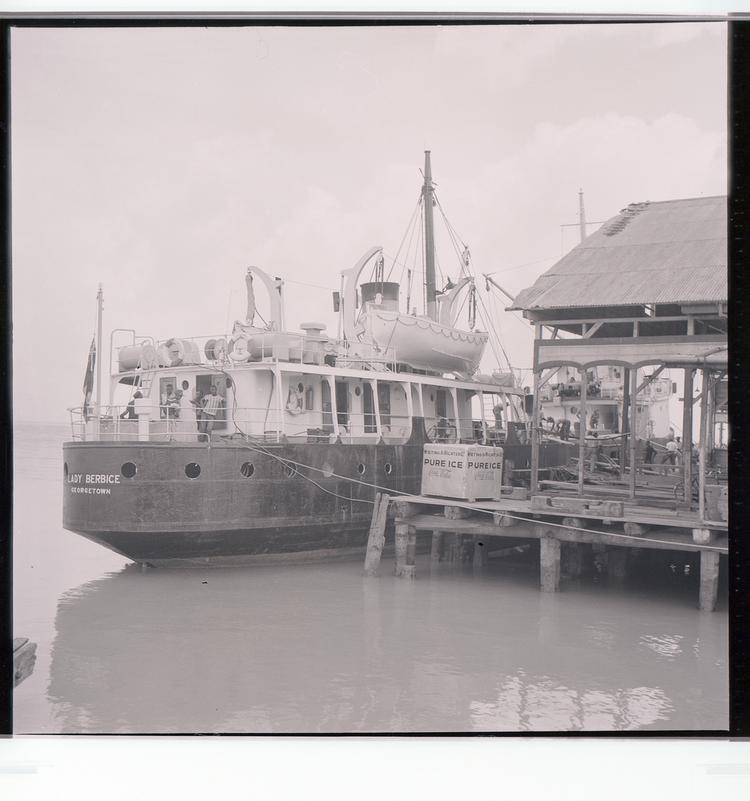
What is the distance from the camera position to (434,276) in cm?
2392

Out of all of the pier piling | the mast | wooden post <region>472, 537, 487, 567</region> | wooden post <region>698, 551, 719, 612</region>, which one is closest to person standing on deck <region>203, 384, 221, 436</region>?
wooden post <region>472, 537, 487, 567</region>

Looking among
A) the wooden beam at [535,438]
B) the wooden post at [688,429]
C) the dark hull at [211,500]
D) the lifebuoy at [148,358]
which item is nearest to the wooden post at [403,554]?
the dark hull at [211,500]

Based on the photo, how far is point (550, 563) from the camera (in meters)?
15.0

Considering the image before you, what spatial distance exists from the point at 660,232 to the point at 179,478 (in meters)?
9.28

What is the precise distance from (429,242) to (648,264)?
8.53m

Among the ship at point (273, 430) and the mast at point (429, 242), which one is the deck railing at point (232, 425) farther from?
the mast at point (429, 242)

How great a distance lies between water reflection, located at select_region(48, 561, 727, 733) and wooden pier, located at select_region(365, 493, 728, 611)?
66 cm

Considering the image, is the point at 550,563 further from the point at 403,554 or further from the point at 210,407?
the point at 210,407

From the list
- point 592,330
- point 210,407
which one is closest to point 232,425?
point 210,407

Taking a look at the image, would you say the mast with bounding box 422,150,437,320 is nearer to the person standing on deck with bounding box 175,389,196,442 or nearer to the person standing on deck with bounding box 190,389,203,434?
the person standing on deck with bounding box 190,389,203,434

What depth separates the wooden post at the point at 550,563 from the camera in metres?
15.0

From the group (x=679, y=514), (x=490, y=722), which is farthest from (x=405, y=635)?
(x=679, y=514)

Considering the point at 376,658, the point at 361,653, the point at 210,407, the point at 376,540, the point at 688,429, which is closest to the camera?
the point at 376,658
